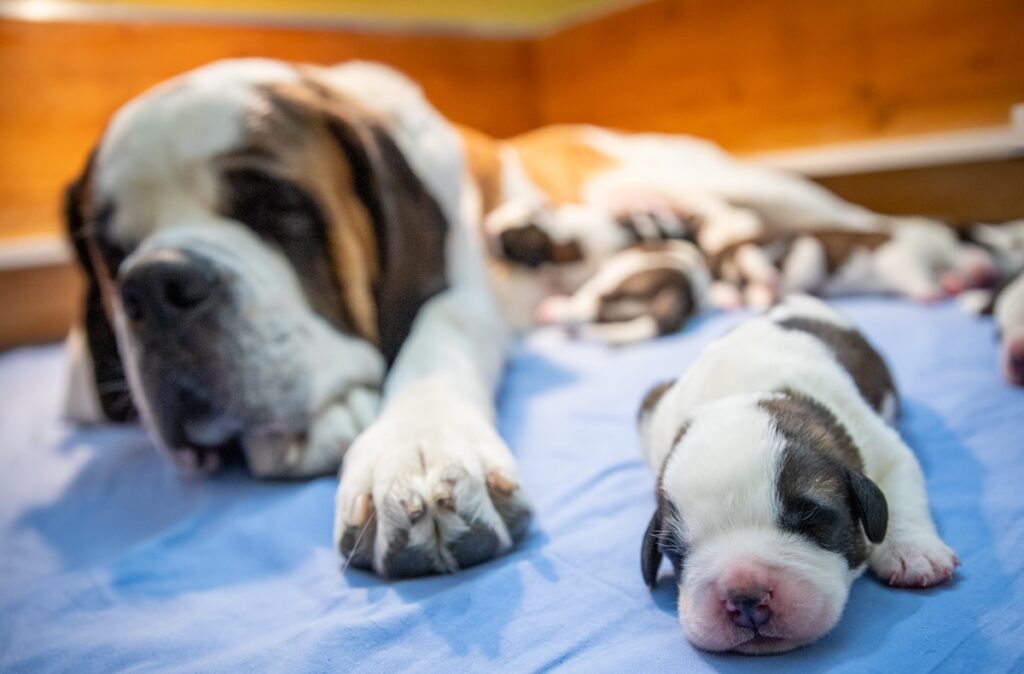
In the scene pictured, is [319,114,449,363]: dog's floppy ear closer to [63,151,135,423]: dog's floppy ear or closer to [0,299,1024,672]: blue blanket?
[0,299,1024,672]: blue blanket

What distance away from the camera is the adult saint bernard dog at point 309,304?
3.09 ft

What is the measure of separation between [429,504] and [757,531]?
0.37m

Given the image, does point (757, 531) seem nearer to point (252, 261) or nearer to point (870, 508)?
point (870, 508)

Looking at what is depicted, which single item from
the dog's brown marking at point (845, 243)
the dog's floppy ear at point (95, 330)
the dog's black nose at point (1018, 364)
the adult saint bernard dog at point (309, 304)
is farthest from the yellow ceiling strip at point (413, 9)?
the dog's black nose at point (1018, 364)

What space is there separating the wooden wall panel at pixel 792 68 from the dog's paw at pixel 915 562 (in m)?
1.50

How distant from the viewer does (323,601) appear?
887 millimetres

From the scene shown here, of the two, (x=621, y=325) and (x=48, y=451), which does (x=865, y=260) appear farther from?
(x=48, y=451)

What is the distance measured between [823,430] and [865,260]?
1438 mm

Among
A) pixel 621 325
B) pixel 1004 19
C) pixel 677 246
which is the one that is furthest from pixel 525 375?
pixel 1004 19

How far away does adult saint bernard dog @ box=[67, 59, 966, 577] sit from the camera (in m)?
0.94

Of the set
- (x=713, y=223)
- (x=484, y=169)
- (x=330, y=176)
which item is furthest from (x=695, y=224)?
(x=330, y=176)

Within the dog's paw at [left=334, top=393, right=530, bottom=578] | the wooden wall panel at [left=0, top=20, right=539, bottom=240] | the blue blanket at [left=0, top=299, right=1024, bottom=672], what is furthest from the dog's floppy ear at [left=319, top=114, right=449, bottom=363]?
the wooden wall panel at [left=0, top=20, right=539, bottom=240]

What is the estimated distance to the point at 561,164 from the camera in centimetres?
279

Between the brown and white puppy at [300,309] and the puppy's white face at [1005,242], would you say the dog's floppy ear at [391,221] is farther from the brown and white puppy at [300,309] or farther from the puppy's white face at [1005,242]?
the puppy's white face at [1005,242]
